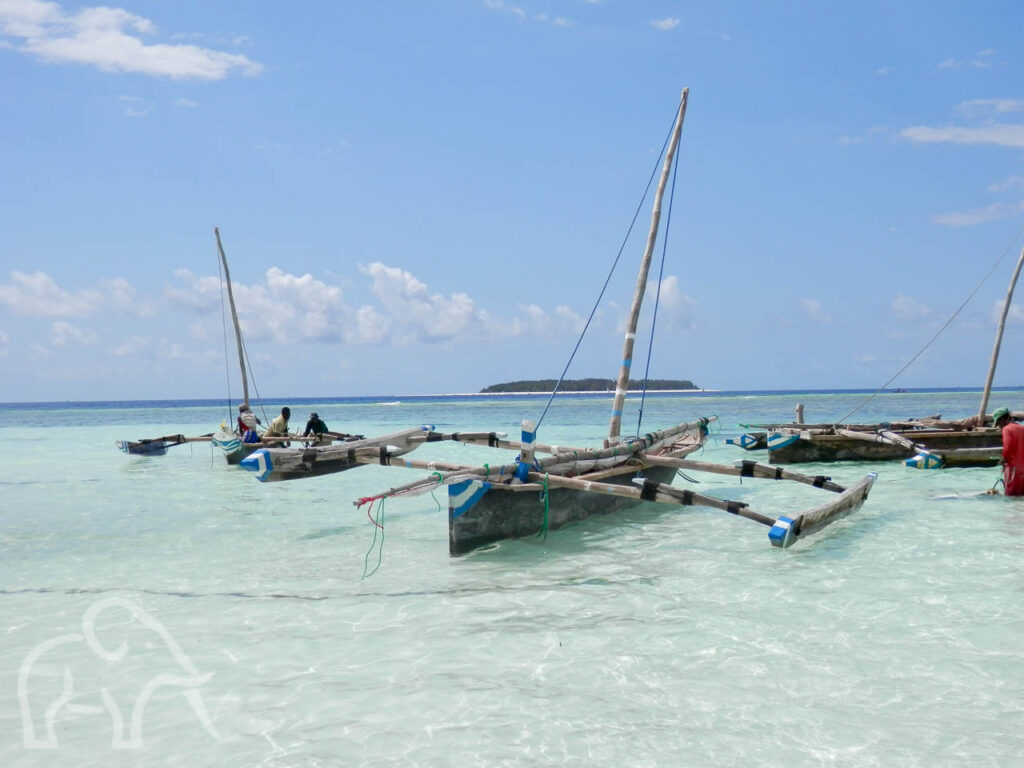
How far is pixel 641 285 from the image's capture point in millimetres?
14102

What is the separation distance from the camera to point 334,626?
671cm

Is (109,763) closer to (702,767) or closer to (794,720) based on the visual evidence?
(702,767)

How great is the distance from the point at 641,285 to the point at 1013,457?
666cm

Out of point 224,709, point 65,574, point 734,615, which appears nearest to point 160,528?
point 65,574

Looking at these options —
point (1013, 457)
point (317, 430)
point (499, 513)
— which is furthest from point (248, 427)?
point (1013, 457)

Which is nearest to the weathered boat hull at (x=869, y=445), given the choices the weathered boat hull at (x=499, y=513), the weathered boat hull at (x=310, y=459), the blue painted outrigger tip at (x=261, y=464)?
the weathered boat hull at (x=499, y=513)

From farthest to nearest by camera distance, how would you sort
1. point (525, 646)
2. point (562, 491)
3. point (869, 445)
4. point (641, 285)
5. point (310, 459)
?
point (869, 445)
point (641, 285)
point (310, 459)
point (562, 491)
point (525, 646)

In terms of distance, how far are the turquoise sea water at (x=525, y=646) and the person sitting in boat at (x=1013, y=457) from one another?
150cm

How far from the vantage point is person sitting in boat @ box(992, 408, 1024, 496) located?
1182cm

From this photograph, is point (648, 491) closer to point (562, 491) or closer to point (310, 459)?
point (562, 491)

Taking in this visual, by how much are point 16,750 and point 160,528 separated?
7.81 meters

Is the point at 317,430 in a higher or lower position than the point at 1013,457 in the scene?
lower

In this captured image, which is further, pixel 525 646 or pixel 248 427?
pixel 248 427

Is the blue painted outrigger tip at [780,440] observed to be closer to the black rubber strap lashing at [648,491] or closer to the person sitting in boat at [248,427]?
the black rubber strap lashing at [648,491]
